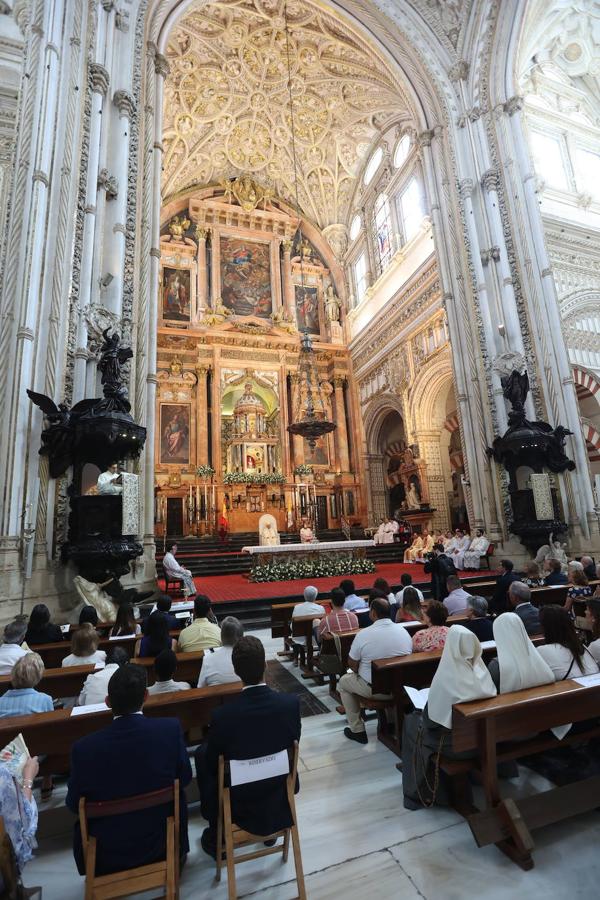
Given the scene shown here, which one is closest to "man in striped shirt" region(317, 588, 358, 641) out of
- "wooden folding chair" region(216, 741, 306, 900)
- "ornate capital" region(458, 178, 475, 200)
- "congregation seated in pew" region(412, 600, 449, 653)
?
"congregation seated in pew" region(412, 600, 449, 653)

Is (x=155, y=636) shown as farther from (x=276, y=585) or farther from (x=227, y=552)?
(x=227, y=552)

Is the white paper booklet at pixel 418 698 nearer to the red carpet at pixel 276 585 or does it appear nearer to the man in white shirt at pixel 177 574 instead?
the red carpet at pixel 276 585

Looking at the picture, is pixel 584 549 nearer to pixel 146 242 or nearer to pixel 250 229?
pixel 146 242

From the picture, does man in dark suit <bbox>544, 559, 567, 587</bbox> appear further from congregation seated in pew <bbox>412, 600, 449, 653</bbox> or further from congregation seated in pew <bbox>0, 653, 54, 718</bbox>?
congregation seated in pew <bbox>0, 653, 54, 718</bbox>

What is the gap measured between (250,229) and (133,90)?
12962 millimetres

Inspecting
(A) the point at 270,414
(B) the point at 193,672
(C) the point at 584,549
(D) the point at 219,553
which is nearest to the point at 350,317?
(A) the point at 270,414

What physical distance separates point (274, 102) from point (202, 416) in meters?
12.5

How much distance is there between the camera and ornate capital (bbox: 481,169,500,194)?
12.3 meters

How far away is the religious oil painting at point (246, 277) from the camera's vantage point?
21.6 meters

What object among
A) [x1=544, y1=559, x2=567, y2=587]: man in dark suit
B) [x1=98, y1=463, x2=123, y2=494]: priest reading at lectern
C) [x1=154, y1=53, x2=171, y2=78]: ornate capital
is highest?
[x1=154, y1=53, x2=171, y2=78]: ornate capital

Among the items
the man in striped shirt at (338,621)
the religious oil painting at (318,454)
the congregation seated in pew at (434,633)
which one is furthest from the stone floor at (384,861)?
the religious oil painting at (318,454)

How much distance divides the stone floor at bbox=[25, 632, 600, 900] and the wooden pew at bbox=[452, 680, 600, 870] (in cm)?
11

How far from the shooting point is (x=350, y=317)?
2209cm

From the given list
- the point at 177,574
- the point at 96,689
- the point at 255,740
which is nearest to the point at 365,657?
Result: the point at 255,740
